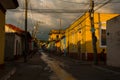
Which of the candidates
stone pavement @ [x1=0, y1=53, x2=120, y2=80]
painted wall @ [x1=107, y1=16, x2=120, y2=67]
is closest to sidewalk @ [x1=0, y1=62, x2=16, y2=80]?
stone pavement @ [x1=0, y1=53, x2=120, y2=80]

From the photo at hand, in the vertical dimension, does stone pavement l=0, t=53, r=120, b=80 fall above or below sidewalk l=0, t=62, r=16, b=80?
below

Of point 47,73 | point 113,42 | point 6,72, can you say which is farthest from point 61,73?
point 113,42

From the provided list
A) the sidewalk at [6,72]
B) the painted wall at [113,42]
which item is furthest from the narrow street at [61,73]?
the painted wall at [113,42]

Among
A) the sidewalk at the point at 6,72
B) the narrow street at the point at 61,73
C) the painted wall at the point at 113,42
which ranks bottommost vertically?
the narrow street at the point at 61,73

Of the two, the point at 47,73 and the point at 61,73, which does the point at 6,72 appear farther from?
the point at 61,73

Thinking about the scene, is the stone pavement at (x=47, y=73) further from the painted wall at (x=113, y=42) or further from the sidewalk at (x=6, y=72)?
the painted wall at (x=113, y=42)

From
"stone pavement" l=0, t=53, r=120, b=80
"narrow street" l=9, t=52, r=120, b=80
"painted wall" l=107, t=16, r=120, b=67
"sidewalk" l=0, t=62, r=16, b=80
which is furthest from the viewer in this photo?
"painted wall" l=107, t=16, r=120, b=67

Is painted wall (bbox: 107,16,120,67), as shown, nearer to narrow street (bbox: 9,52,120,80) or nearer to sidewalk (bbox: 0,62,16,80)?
narrow street (bbox: 9,52,120,80)

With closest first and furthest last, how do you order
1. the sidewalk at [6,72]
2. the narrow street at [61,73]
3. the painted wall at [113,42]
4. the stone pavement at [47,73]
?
the sidewalk at [6,72]
the stone pavement at [47,73]
the narrow street at [61,73]
the painted wall at [113,42]

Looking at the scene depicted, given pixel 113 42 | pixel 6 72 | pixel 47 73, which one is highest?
pixel 113 42

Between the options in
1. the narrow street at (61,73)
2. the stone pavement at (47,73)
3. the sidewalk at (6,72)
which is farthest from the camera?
the narrow street at (61,73)

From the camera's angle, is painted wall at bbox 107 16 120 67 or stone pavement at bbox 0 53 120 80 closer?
stone pavement at bbox 0 53 120 80

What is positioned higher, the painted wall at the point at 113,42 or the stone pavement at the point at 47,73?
the painted wall at the point at 113,42

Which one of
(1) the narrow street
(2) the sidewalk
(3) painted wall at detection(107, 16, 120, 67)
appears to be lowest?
(1) the narrow street
